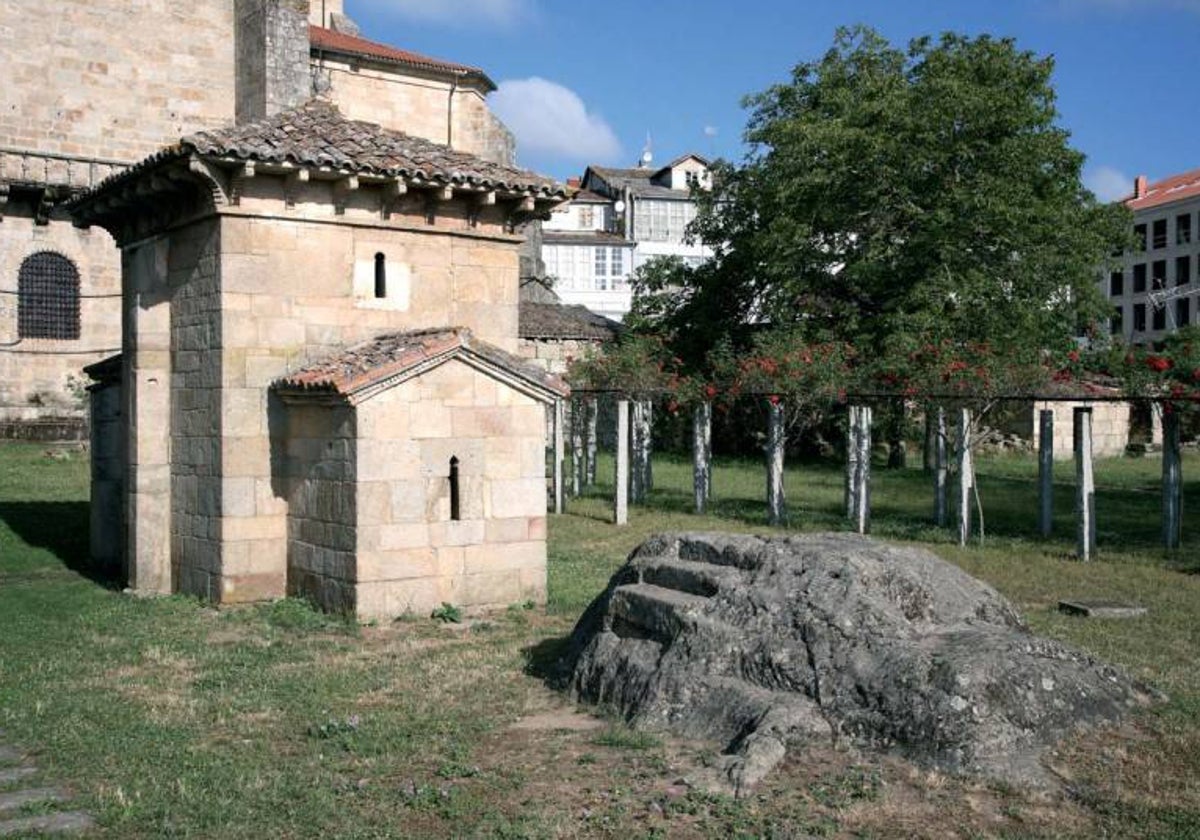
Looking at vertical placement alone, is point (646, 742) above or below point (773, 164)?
below

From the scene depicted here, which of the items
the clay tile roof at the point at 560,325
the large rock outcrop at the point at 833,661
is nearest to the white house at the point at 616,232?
the clay tile roof at the point at 560,325

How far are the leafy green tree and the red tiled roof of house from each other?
31.5 m

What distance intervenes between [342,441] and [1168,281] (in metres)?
57.3

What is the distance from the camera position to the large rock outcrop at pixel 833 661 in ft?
19.7

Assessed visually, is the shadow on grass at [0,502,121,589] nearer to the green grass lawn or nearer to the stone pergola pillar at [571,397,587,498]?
the green grass lawn

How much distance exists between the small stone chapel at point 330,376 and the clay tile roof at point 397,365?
0.09 feet

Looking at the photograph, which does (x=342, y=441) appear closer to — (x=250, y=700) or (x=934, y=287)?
(x=250, y=700)

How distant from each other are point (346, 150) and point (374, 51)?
26.0 metres

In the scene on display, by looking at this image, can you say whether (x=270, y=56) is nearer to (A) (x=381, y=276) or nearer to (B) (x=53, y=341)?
(B) (x=53, y=341)

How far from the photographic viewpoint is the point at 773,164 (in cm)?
2977

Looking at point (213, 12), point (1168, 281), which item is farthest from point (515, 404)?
point (1168, 281)

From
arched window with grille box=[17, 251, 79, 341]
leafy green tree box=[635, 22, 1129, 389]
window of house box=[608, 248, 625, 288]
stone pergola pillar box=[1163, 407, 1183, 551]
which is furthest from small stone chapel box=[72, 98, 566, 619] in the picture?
window of house box=[608, 248, 625, 288]

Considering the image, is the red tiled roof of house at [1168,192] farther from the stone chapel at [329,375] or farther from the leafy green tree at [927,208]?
the stone chapel at [329,375]

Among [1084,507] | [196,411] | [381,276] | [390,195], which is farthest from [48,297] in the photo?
[1084,507]
